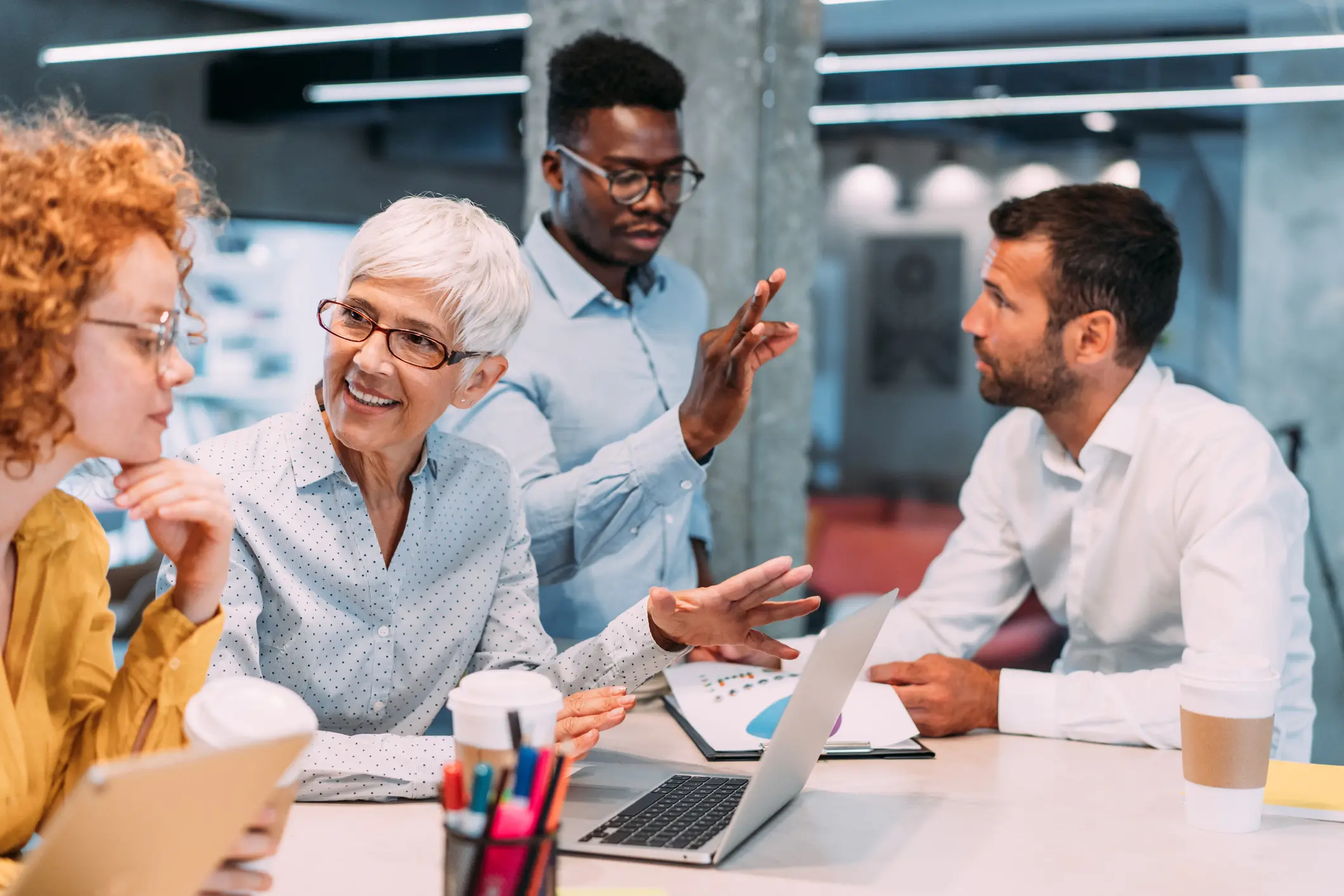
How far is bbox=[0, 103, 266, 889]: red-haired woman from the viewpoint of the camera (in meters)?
1.09

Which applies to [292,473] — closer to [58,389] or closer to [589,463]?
[58,389]

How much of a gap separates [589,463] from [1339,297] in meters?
2.04

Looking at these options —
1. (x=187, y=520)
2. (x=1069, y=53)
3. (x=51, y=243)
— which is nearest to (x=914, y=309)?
(x=1069, y=53)

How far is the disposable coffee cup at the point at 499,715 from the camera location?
1.07m

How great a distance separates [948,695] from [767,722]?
27cm

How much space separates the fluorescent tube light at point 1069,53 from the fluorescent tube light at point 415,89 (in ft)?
3.65

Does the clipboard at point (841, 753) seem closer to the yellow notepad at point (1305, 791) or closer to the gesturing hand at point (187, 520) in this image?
the yellow notepad at point (1305, 791)

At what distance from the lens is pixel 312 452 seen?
1.67m

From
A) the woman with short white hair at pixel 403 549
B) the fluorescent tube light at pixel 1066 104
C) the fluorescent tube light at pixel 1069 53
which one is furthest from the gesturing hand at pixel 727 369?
the fluorescent tube light at pixel 1069 53

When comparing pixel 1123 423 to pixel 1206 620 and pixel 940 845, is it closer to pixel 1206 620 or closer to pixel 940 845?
pixel 1206 620

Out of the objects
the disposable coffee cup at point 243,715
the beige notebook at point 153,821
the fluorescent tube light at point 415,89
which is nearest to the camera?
the beige notebook at point 153,821

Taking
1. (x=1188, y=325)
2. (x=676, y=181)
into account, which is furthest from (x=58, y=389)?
(x=1188, y=325)

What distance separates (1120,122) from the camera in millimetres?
3510

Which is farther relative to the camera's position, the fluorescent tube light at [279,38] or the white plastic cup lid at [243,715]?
the fluorescent tube light at [279,38]
